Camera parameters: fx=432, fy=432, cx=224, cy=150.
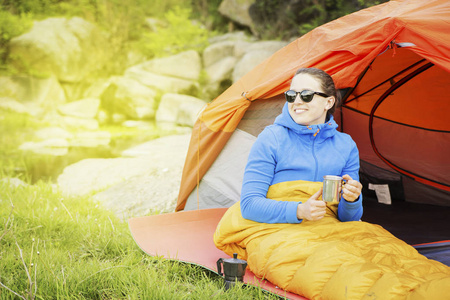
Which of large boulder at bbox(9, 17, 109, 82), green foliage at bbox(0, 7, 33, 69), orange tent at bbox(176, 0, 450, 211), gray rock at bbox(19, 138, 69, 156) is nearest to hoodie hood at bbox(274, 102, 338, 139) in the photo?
orange tent at bbox(176, 0, 450, 211)

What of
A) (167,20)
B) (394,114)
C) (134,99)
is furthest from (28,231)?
(167,20)

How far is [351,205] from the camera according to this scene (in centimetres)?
172

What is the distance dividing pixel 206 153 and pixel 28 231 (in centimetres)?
116

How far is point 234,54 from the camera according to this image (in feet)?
35.7

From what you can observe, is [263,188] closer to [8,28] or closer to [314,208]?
[314,208]

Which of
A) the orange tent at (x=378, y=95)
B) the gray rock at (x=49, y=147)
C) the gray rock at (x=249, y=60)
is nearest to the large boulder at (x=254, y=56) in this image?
the gray rock at (x=249, y=60)

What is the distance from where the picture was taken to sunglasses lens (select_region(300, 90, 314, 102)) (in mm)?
1738

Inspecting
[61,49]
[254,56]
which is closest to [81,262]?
[254,56]

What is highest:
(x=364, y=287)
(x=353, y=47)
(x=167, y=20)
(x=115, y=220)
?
(x=167, y=20)

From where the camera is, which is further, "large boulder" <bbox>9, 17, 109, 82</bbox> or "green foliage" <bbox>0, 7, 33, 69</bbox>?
"green foliage" <bbox>0, 7, 33, 69</bbox>

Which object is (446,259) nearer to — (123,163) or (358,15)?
(358,15)

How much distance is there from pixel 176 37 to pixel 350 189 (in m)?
11.5

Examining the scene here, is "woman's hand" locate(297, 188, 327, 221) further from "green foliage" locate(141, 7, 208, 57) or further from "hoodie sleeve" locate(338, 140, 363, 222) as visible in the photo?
"green foliage" locate(141, 7, 208, 57)

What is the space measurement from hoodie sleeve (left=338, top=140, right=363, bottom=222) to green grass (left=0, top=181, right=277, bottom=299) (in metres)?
0.46
